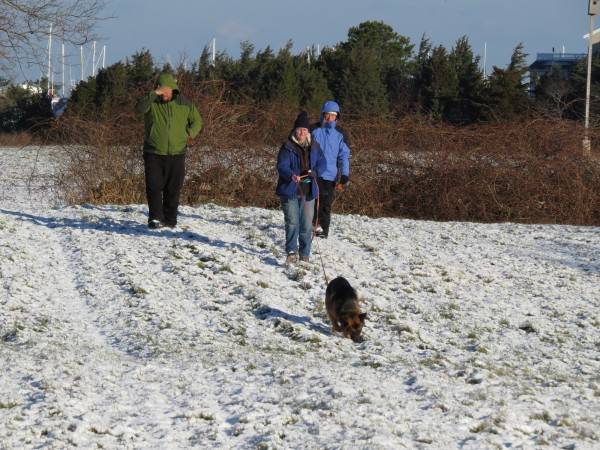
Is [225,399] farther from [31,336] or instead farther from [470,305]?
[470,305]

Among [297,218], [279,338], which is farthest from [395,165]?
[279,338]

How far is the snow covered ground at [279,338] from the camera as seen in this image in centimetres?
526

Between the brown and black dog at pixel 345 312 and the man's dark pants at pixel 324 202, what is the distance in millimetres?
3460

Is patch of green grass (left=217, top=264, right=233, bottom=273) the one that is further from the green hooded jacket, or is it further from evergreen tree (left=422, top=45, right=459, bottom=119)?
evergreen tree (left=422, top=45, right=459, bottom=119)

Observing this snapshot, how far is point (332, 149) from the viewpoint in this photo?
1130cm

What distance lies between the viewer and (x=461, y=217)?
16.4m

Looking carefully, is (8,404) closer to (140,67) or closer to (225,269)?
(225,269)

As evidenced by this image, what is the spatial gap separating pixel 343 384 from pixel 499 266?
563cm

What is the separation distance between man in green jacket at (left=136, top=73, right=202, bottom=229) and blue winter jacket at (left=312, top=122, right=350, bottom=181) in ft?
5.47

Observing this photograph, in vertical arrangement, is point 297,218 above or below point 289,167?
below

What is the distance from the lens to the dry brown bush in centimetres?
1539

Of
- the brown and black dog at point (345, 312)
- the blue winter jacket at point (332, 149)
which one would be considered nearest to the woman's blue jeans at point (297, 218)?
the blue winter jacket at point (332, 149)

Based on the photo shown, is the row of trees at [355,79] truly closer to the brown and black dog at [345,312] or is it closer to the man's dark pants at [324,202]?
the man's dark pants at [324,202]

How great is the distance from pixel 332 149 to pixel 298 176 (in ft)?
5.84
